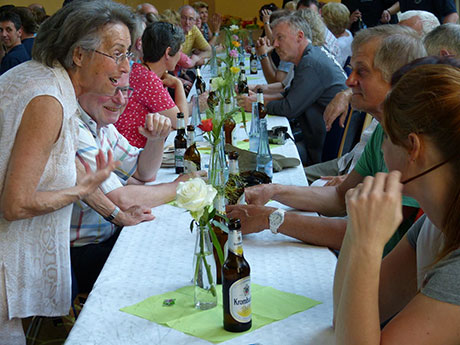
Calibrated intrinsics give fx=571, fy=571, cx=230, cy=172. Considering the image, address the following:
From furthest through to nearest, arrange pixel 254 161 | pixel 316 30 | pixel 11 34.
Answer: pixel 11 34, pixel 316 30, pixel 254 161

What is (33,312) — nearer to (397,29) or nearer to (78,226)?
(78,226)

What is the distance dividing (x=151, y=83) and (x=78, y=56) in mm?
1362

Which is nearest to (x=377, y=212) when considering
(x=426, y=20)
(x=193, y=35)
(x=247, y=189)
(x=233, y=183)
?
(x=233, y=183)

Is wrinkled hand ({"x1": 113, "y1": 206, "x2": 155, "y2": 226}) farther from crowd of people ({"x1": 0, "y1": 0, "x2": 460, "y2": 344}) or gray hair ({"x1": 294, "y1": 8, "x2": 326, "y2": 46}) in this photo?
gray hair ({"x1": 294, "y1": 8, "x2": 326, "y2": 46})

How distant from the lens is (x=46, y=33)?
200 cm

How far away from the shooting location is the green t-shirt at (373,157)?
2.06m

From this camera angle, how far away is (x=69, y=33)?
1.98 m

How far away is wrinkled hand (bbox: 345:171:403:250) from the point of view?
41.0 inches

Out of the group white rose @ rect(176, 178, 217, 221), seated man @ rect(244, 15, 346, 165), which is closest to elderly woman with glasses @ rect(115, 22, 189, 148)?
seated man @ rect(244, 15, 346, 165)

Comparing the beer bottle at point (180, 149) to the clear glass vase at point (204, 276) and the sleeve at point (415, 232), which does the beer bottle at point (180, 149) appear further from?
the sleeve at point (415, 232)

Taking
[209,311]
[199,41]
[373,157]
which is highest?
[373,157]

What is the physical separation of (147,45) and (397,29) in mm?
1908

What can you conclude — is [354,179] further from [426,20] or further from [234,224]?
[426,20]

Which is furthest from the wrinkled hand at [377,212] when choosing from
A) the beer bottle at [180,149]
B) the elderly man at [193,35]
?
the elderly man at [193,35]
